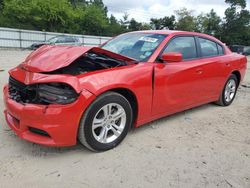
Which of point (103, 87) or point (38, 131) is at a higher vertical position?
point (103, 87)

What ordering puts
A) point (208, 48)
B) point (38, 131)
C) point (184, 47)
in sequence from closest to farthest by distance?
point (38, 131) < point (184, 47) < point (208, 48)

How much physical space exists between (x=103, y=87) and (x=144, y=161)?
0.96m

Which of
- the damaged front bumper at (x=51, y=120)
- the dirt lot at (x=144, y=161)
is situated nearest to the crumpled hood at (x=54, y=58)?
the damaged front bumper at (x=51, y=120)

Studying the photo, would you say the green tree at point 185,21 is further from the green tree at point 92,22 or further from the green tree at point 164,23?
the green tree at point 92,22

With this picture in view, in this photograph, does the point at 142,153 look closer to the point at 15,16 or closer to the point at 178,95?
the point at 178,95

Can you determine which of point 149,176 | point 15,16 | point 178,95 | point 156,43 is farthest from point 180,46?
point 15,16

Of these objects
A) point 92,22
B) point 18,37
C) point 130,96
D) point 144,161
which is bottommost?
point 144,161

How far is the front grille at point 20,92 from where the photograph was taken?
2893mm

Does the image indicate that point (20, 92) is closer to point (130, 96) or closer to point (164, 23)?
point (130, 96)

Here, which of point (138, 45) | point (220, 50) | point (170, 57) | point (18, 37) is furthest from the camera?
point (18, 37)

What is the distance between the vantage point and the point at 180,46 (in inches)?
165

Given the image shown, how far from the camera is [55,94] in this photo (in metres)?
2.79

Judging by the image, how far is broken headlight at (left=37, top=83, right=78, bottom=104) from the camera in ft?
9.11

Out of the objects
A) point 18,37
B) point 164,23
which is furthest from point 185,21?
point 18,37
